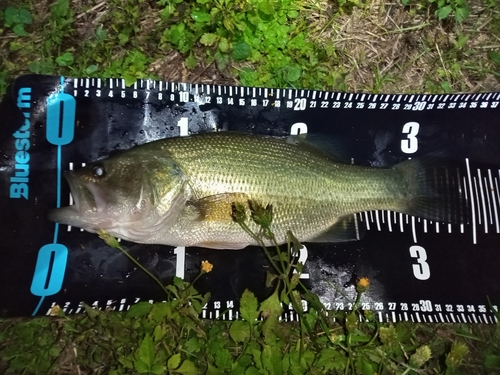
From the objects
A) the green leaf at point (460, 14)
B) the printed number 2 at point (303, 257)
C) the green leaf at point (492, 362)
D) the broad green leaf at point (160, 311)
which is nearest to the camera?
the broad green leaf at point (160, 311)

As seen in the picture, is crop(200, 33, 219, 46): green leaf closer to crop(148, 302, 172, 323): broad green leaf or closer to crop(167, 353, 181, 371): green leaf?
crop(148, 302, 172, 323): broad green leaf

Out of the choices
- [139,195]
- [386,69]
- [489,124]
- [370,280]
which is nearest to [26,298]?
[139,195]

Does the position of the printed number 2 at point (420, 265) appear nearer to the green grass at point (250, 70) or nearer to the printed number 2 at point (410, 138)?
the green grass at point (250, 70)

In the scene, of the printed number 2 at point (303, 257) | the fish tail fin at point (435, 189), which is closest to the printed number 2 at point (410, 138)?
the fish tail fin at point (435, 189)

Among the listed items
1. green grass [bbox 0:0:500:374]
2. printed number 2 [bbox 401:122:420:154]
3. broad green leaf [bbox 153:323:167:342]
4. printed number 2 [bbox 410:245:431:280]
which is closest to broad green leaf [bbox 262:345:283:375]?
green grass [bbox 0:0:500:374]

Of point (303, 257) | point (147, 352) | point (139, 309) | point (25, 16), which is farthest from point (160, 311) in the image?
point (25, 16)

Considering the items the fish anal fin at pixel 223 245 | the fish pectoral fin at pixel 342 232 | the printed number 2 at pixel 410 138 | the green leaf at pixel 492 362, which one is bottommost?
the green leaf at pixel 492 362

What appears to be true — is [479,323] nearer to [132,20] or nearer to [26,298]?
[26,298]
